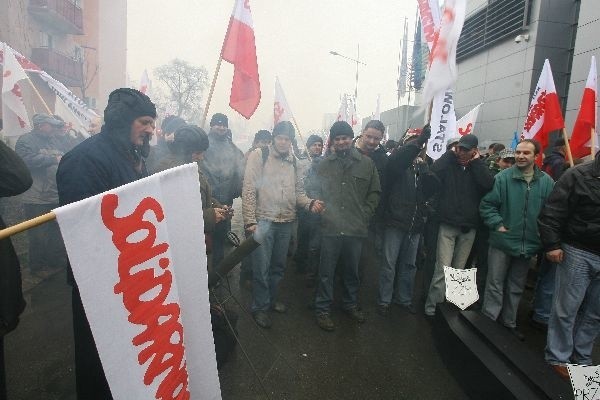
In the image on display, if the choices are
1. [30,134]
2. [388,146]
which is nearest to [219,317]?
[30,134]

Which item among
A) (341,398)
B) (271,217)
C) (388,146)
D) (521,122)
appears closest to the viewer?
(341,398)

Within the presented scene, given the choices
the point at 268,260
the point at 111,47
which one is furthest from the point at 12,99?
the point at 111,47

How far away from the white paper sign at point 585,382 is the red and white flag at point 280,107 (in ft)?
18.5

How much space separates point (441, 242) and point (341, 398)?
2.26 meters

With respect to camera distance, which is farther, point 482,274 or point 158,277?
point 482,274

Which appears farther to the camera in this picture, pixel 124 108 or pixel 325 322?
pixel 325 322

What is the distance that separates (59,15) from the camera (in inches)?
797

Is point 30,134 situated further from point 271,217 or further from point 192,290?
point 192,290

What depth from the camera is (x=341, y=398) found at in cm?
297

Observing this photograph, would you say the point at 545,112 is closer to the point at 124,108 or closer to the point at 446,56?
the point at 446,56

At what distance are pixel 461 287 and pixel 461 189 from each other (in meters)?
1.14

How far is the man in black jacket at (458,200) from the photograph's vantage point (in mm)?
4199

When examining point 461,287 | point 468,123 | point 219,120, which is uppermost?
point 468,123

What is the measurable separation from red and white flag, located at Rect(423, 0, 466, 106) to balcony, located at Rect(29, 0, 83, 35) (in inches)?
890
